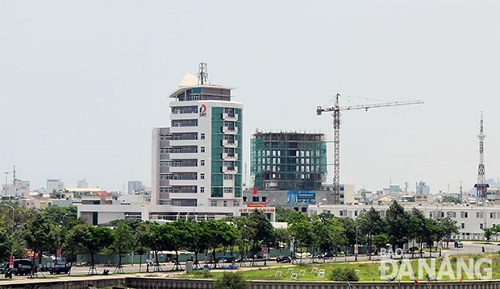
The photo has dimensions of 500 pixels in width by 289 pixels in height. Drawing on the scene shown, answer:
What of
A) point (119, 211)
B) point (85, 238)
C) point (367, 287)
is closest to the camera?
point (367, 287)

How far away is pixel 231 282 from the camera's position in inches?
3440

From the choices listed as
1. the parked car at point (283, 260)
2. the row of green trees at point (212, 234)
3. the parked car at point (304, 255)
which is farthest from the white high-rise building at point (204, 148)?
the parked car at point (283, 260)

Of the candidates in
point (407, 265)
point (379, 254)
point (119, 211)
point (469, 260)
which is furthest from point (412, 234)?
point (119, 211)

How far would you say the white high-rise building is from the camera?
6245 inches

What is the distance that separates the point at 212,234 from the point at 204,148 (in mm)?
44083

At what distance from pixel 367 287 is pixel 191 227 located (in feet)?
95.9

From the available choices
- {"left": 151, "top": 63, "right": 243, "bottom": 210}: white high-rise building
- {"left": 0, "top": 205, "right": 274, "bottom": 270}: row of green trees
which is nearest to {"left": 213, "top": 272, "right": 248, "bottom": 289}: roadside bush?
{"left": 0, "top": 205, "right": 274, "bottom": 270}: row of green trees

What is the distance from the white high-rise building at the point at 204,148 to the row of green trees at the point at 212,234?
13.5m

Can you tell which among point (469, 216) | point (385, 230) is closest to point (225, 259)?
point (385, 230)

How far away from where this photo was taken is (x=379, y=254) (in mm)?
138000

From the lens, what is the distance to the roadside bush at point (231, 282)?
8712cm

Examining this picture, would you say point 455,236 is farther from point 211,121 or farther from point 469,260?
point 469,260

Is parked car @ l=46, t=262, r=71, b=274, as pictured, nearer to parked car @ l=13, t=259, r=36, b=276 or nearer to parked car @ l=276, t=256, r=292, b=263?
parked car @ l=13, t=259, r=36, b=276

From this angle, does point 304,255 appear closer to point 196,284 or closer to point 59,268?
point 196,284
